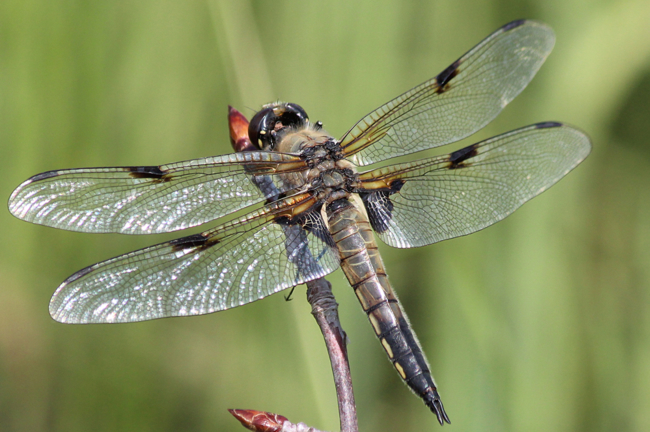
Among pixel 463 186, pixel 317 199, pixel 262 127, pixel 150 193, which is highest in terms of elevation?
pixel 262 127

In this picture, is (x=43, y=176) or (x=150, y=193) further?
(x=150, y=193)

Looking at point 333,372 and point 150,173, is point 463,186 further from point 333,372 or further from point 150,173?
point 150,173

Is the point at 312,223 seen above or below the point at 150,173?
below

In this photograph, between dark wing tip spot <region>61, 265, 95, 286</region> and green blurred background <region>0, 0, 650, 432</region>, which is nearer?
dark wing tip spot <region>61, 265, 95, 286</region>

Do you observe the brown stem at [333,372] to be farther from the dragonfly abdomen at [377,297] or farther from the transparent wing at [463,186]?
the transparent wing at [463,186]

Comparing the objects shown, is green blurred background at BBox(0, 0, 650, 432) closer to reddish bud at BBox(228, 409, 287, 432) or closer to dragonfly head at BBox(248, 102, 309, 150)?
dragonfly head at BBox(248, 102, 309, 150)

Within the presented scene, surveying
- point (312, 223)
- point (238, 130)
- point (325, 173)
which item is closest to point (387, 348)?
point (312, 223)

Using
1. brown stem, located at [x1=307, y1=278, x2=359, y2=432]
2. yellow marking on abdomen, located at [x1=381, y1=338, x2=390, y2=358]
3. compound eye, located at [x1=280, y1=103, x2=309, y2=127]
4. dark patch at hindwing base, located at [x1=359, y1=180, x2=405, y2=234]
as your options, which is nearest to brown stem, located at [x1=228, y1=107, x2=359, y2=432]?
brown stem, located at [x1=307, y1=278, x2=359, y2=432]
